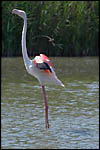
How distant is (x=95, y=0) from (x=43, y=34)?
2403mm

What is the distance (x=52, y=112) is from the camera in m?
8.69

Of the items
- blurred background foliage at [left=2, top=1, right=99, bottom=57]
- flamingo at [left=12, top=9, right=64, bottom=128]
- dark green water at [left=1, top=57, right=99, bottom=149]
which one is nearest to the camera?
dark green water at [left=1, top=57, right=99, bottom=149]

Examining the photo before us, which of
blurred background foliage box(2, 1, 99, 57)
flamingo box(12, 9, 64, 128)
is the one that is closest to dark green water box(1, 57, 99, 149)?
flamingo box(12, 9, 64, 128)

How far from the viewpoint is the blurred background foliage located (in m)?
18.2

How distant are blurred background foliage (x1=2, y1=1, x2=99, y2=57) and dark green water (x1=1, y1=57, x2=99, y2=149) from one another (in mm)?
4063

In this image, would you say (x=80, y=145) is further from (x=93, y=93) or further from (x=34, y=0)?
(x=34, y=0)

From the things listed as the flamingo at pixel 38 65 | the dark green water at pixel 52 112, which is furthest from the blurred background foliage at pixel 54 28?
the flamingo at pixel 38 65

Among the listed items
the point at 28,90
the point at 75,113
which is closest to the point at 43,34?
the point at 28,90

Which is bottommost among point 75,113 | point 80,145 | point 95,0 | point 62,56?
point 62,56

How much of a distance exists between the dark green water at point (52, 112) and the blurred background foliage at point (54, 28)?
4.06 m

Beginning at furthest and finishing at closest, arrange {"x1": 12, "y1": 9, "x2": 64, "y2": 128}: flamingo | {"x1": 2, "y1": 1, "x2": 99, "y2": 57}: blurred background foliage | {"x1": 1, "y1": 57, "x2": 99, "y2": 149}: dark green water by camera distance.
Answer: {"x1": 2, "y1": 1, "x2": 99, "y2": 57}: blurred background foliage → {"x1": 12, "y1": 9, "x2": 64, "y2": 128}: flamingo → {"x1": 1, "y1": 57, "x2": 99, "y2": 149}: dark green water

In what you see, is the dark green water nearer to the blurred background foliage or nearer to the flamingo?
the flamingo

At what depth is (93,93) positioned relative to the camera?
10562mm

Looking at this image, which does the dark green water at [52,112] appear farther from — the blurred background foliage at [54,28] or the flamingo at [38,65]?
the blurred background foliage at [54,28]
